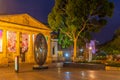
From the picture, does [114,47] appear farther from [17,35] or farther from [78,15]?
[17,35]

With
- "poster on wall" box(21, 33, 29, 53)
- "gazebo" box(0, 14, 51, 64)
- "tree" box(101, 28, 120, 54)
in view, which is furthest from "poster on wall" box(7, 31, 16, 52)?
"tree" box(101, 28, 120, 54)

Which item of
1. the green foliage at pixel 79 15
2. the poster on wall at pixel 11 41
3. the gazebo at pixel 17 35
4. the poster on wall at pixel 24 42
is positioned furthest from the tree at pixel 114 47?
the poster on wall at pixel 11 41

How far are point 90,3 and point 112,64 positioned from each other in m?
11.5

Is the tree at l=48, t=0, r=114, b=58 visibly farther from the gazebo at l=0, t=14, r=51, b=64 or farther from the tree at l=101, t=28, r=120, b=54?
the tree at l=101, t=28, r=120, b=54

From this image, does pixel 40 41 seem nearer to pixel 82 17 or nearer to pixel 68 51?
pixel 82 17

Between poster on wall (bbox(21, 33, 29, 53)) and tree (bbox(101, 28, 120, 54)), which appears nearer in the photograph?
poster on wall (bbox(21, 33, 29, 53))

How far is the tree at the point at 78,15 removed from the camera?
36688mm

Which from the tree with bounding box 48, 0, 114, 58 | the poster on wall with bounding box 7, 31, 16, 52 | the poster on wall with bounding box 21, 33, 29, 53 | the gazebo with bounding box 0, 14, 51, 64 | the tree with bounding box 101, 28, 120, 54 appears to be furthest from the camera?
the tree with bounding box 101, 28, 120, 54

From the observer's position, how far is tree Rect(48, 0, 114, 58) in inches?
1444

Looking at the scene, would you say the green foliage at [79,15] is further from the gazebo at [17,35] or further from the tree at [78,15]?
the gazebo at [17,35]

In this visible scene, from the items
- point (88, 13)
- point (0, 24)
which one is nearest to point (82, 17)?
point (88, 13)

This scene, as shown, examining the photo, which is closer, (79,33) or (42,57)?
(42,57)

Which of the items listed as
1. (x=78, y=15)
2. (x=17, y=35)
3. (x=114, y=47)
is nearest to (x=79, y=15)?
(x=78, y=15)

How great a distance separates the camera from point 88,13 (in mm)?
37469
